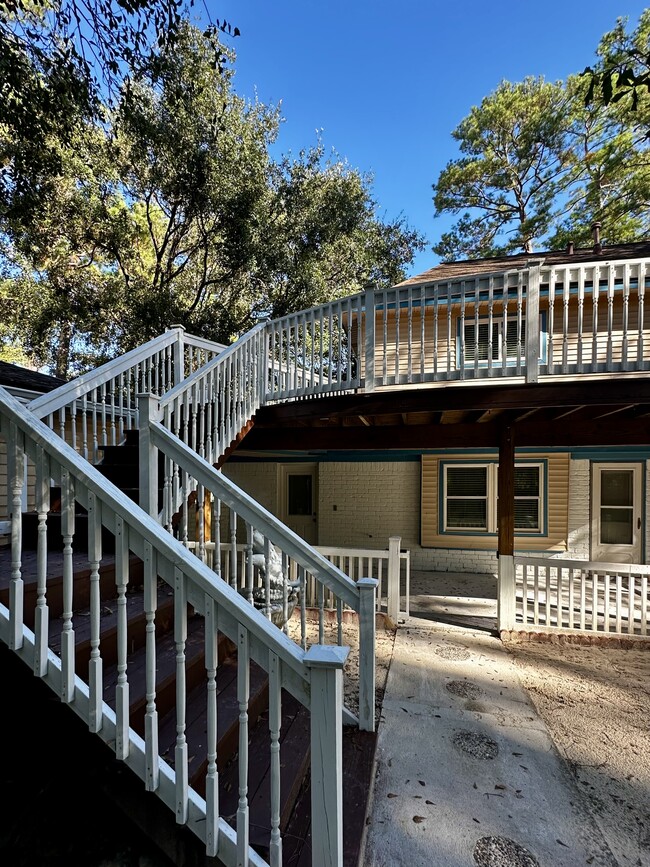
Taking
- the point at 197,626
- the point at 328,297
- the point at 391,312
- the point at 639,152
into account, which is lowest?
the point at 197,626

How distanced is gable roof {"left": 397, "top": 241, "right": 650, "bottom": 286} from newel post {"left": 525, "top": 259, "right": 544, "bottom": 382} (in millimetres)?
3271

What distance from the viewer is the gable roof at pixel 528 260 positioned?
760cm

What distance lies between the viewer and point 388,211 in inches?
480

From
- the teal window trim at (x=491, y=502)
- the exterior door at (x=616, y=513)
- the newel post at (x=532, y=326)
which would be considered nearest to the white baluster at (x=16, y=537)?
the newel post at (x=532, y=326)

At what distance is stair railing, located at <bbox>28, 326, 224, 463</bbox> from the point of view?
3.40m

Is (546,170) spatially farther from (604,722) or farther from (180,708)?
(180,708)

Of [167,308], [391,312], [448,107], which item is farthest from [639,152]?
[167,308]

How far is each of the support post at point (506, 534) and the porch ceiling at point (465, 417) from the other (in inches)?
7.7

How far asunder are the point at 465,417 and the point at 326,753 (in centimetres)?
470

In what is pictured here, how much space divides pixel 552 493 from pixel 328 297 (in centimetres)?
709

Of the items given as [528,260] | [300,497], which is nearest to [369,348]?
[300,497]

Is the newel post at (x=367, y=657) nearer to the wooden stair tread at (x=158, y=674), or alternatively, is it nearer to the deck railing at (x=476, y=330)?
the wooden stair tread at (x=158, y=674)

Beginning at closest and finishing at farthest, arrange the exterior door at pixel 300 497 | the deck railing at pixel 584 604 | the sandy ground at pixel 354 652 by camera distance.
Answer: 1. the sandy ground at pixel 354 652
2. the deck railing at pixel 584 604
3. the exterior door at pixel 300 497

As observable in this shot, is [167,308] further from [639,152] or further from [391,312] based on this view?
[639,152]
